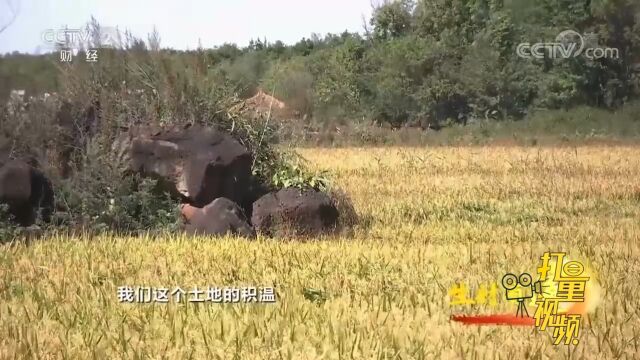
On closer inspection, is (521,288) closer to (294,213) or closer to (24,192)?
(294,213)

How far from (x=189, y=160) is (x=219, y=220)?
0.85m

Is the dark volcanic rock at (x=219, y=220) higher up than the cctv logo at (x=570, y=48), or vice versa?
the cctv logo at (x=570, y=48)

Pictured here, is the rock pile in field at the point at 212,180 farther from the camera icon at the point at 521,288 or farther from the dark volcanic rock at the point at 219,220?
the camera icon at the point at 521,288

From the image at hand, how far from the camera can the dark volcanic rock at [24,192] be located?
6.73 meters

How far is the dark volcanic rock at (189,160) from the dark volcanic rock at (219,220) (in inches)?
11.5

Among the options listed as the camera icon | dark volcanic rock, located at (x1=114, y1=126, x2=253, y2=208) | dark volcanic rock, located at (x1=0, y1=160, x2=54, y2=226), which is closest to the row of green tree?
dark volcanic rock, located at (x1=114, y1=126, x2=253, y2=208)

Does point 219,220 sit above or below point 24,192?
below

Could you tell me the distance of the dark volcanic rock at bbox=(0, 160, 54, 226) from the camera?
673cm

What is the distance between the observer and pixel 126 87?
845cm

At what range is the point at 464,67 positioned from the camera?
140 feet

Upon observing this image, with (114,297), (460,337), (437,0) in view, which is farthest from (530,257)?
(437,0)

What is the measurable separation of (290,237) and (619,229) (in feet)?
11.8

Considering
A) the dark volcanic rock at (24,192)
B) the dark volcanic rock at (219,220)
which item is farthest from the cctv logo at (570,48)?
the dark volcanic rock at (24,192)

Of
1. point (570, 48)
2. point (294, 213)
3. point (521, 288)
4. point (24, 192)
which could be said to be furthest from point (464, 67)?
point (521, 288)
